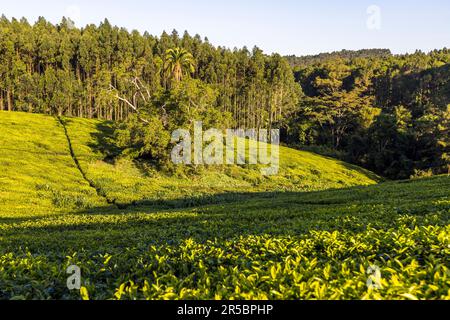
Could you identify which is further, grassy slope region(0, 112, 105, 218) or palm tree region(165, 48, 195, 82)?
palm tree region(165, 48, 195, 82)

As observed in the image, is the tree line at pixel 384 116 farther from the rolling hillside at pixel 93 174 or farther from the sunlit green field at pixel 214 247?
the sunlit green field at pixel 214 247

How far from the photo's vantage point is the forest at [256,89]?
Answer: 9362 cm

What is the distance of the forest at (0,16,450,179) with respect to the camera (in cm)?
9362

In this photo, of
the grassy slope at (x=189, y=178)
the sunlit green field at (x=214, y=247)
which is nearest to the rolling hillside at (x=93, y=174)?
the grassy slope at (x=189, y=178)

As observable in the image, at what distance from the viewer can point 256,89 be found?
141 meters

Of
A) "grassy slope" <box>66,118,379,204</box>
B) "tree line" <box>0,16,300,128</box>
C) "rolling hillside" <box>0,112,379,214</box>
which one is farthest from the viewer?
"tree line" <box>0,16,300,128</box>

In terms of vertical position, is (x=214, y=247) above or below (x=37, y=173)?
above

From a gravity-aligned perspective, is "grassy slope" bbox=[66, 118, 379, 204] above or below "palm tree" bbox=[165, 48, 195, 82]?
below

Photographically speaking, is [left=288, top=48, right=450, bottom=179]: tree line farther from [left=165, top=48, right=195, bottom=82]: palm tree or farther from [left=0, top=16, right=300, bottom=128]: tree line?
[left=165, top=48, right=195, bottom=82]: palm tree

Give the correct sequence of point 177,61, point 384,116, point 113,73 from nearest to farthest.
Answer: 1. point 177,61
2. point 384,116
3. point 113,73

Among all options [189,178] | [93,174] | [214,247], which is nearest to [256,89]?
[189,178]

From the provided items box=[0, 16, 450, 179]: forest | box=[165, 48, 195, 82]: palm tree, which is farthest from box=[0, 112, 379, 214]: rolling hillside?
box=[165, 48, 195, 82]: palm tree

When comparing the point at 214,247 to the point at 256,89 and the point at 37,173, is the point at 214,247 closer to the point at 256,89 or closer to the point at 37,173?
the point at 37,173
